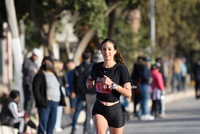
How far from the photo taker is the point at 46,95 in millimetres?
8336

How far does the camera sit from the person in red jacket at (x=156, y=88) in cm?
1322

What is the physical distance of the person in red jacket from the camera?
13.2m

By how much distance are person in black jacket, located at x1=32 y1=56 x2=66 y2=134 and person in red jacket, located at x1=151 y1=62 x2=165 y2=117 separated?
5198 mm

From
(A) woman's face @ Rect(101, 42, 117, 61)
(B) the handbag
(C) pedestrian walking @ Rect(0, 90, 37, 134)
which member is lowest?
(B) the handbag

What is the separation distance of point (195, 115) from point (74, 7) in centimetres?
500

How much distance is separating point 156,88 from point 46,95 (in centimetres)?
565

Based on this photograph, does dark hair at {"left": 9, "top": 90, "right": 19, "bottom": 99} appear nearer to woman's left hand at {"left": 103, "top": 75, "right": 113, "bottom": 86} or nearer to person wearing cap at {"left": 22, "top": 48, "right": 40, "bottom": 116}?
person wearing cap at {"left": 22, "top": 48, "right": 40, "bottom": 116}

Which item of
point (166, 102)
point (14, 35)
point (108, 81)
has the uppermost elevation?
point (14, 35)

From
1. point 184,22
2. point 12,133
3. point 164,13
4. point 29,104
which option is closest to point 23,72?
point 29,104

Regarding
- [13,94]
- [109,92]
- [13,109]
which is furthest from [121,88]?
[13,94]

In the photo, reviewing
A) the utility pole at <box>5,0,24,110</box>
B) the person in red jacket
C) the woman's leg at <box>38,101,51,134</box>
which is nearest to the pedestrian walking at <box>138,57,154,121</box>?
the person in red jacket

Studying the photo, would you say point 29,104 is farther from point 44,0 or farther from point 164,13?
point 164,13

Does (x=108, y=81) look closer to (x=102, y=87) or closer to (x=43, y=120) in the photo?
(x=102, y=87)

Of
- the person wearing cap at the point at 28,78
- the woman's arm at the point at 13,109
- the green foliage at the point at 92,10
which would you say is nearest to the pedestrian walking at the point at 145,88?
the green foliage at the point at 92,10
